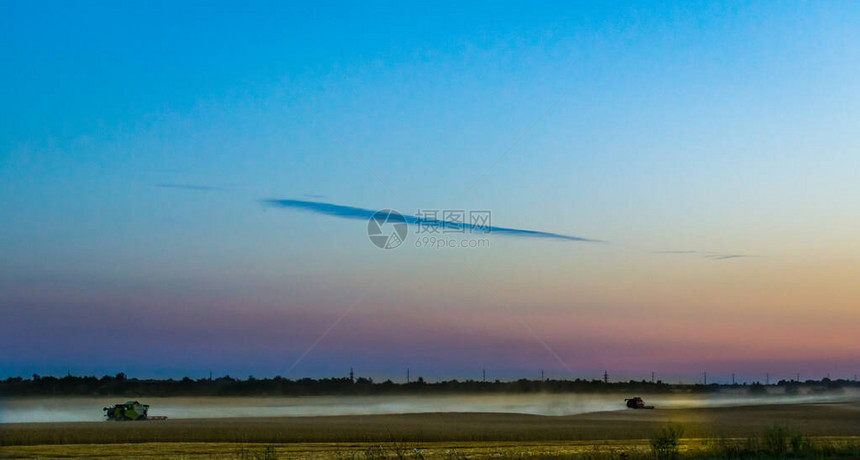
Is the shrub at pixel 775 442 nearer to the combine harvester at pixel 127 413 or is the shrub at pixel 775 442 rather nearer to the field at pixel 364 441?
the field at pixel 364 441

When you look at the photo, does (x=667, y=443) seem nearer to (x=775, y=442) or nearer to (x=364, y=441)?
(x=775, y=442)

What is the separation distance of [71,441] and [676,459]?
33254mm

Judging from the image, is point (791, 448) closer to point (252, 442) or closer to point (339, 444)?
point (339, 444)

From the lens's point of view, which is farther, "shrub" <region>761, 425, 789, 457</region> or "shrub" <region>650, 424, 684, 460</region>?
"shrub" <region>650, 424, 684, 460</region>

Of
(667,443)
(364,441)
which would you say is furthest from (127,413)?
(667,443)

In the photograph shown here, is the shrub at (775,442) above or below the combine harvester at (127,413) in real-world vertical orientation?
above

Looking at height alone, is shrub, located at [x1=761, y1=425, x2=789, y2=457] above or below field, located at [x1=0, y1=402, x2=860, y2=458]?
above

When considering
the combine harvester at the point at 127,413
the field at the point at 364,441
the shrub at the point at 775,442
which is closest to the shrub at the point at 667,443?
the field at the point at 364,441

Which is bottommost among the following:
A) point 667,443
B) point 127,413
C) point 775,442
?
point 127,413

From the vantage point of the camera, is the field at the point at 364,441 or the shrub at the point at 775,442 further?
the field at the point at 364,441

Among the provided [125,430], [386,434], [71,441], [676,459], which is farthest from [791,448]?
[125,430]

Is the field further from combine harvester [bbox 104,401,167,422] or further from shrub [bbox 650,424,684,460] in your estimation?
combine harvester [bbox 104,401,167,422]

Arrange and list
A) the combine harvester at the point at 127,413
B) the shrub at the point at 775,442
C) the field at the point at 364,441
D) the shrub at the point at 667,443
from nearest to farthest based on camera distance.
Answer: the shrub at the point at 775,442
the shrub at the point at 667,443
the field at the point at 364,441
the combine harvester at the point at 127,413

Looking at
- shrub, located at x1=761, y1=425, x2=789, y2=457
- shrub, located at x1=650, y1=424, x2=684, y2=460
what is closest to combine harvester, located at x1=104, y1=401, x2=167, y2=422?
shrub, located at x1=650, y1=424, x2=684, y2=460
